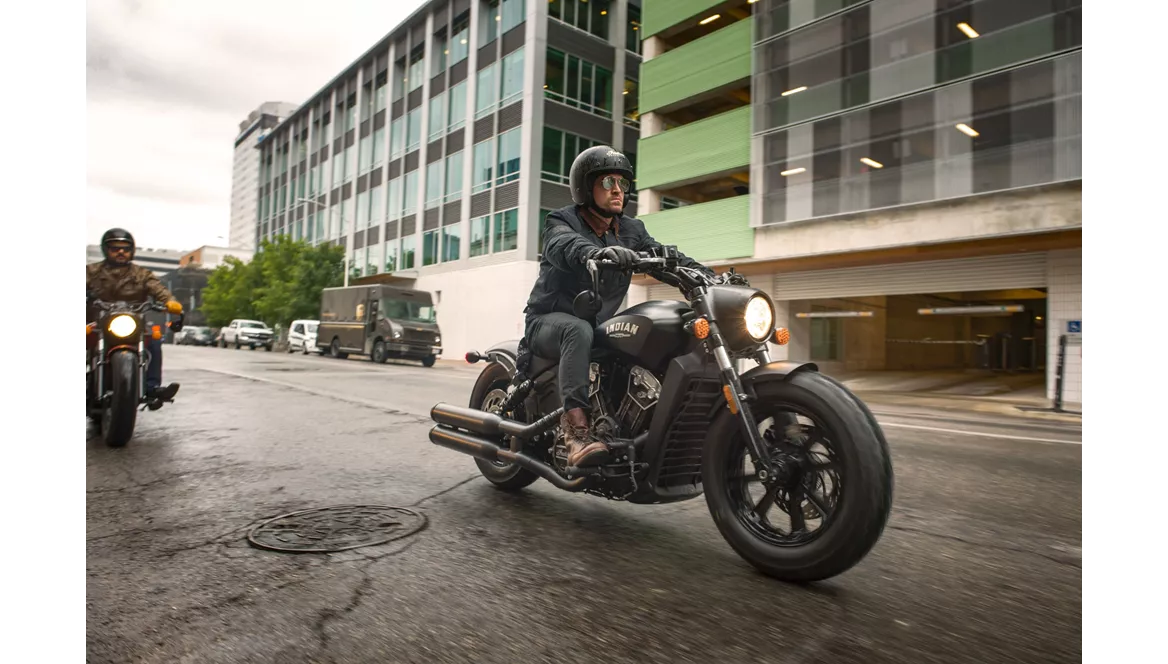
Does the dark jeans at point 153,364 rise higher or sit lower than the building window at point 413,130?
lower

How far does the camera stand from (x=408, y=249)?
39.7m

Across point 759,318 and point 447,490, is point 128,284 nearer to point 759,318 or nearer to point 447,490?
point 447,490

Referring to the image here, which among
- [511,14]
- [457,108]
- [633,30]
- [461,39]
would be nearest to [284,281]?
[457,108]

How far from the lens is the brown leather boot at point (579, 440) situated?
123 inches

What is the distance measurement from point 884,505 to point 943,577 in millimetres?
699

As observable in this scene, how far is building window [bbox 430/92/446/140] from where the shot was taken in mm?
37062

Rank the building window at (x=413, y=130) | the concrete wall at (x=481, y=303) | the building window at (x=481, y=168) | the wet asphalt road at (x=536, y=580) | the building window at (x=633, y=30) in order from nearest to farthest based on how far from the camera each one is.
Result: 1. the wet asphalt road at (x=536, y=580)
2. the concrete wall at (x=481, y=303)
3. the building window at (x=481, y=168)
4. the building window at (x=633, y=30)
5. the building window at (x=413, y=130)

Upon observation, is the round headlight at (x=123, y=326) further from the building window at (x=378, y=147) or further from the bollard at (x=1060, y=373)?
the building window at (x=378, y=147)

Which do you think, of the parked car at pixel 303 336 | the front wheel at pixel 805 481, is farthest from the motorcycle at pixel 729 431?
the parked car at pixel 303 336

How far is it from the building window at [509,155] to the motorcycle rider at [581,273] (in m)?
28.7

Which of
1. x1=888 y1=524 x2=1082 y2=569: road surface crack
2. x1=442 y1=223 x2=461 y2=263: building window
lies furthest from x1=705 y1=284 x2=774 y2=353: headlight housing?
x1=442 y1=223 x2=461 y2=263: building window

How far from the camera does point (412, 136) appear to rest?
39906mm
